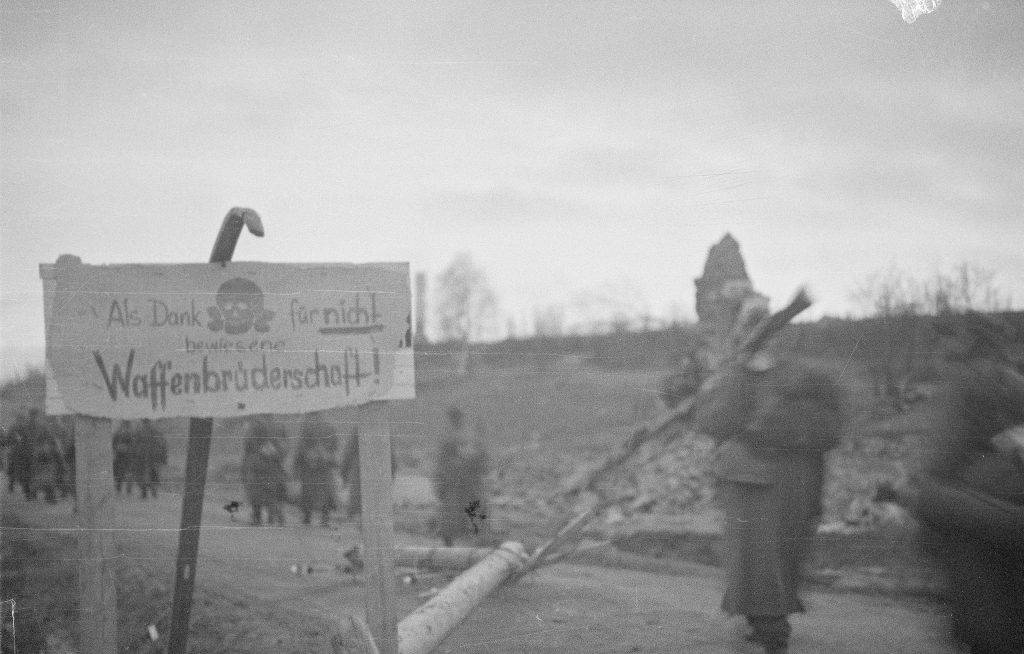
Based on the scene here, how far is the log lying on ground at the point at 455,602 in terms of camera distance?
12.3 ft

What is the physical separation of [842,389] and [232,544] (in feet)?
12.2

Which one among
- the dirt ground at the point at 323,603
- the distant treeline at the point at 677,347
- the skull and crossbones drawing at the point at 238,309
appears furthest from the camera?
the distant treeline at the point at 677,347

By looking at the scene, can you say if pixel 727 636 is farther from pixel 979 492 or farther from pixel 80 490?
pixel 80 490

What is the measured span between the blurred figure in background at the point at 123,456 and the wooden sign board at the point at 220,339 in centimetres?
134

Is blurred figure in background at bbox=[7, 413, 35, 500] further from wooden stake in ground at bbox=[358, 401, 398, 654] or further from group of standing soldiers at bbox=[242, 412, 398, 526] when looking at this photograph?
wooden stake in ground at bbox=[358, 401, 398, 654]

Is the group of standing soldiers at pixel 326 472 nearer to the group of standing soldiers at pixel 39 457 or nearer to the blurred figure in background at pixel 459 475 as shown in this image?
the blurred figure in background at pixel 459 475

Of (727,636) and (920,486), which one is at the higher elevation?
(920,486)

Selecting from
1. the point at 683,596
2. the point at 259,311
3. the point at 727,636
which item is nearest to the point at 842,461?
the point at 683,596

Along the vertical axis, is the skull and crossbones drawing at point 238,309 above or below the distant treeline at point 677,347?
above

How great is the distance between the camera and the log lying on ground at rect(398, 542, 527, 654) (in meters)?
3.75

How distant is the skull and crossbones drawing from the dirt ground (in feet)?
3.64

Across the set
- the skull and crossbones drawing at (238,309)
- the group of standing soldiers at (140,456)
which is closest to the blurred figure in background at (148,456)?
the group of standing soldiers at (140,456)

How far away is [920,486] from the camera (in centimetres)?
322

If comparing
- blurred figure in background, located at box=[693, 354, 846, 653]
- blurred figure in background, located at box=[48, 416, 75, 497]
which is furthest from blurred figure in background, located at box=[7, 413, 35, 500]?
blurred figure in background, located at box=[693, 354, 846, 653]
